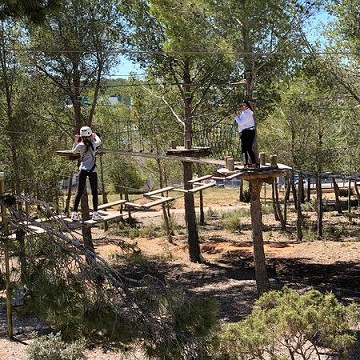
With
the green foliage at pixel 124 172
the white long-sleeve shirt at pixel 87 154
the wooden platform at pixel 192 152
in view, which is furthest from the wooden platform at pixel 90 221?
the green foliage at pixel 124 172

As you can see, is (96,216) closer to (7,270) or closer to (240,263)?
(7,270)

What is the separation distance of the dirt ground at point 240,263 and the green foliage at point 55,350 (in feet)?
8.02

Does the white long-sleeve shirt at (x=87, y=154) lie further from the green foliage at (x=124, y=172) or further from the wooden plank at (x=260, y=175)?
the green foliage at (x=124, y=172)

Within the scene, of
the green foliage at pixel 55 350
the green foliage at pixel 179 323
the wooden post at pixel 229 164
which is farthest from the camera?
the wooden post at pixel 229 164

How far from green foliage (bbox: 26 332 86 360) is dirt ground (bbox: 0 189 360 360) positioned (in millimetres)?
2444

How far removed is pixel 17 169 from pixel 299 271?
28.2 feet

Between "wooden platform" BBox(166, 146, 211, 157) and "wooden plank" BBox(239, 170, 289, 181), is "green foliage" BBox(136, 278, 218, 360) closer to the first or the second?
"wooden plank" BBox(239, 170, 289, 181)

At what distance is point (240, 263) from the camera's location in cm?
1730

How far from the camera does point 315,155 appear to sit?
65.1 feet

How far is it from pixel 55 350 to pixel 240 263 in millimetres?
10404

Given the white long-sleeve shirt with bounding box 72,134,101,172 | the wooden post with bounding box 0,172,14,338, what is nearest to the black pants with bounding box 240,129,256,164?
the white long-sleeve shirt with bounding box 72,134,101,172

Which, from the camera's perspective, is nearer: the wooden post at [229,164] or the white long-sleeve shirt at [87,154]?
the white long-sleeve shirt at [87,154]

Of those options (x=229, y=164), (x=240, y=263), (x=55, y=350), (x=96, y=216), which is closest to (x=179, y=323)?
(x=96, y=216)

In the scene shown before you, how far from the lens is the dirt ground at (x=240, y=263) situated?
43.2 feet
